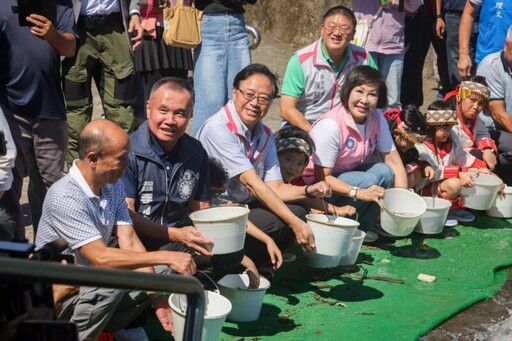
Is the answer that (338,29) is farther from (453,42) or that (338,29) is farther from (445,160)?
(453,42)

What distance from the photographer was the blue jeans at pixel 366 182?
5.67 meters

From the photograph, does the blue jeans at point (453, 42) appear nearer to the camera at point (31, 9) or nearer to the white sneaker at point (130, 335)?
the camera at point (31, 9)

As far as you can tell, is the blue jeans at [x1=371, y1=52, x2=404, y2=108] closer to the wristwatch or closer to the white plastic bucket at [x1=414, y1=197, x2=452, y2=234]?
the white plastic bucket at [x1=414, y1=197, x2=452, y2=234]

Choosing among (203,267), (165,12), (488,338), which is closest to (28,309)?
(203,267)

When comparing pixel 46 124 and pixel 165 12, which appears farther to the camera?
pixel 165 12

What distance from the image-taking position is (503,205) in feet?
21.6

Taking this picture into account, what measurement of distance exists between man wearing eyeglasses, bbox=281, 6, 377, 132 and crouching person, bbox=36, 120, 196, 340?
242cm

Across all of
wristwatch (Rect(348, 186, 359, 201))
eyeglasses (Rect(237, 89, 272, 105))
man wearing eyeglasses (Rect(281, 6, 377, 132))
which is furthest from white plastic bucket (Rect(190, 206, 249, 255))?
man wearing eyeglasses (Rect(281, 6, 377, 132))

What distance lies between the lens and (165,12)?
623 cm

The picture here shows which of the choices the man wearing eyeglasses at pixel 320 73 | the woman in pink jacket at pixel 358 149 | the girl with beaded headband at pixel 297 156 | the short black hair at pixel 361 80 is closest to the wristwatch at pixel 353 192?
the woman in pink jacket at pixel 358 149

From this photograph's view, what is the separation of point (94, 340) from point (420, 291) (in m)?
2.34

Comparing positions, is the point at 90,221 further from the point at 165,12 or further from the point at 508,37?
the point at 508,37

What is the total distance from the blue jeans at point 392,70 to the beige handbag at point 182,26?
1970 millimetres

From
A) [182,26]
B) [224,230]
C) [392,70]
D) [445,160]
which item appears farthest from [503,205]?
[224,230]
